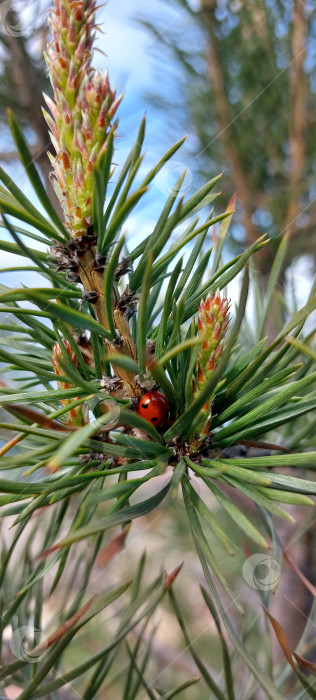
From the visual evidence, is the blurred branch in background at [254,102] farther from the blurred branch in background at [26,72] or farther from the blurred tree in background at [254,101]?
the blurred branch in background at [26,72]

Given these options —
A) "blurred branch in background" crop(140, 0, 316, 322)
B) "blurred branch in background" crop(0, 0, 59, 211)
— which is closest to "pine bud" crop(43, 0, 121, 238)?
"blurred branch in background" crop(0, 0, 59, 211)

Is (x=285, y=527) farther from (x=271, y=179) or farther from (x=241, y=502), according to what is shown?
(x=271, y=179)

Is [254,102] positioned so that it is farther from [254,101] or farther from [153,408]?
[153,408]

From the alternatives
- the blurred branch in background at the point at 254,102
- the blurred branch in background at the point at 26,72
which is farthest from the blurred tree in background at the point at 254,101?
the blurred branch in background at the point at 26,72

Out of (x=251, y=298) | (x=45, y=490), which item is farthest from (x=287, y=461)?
(x=251, y=298)

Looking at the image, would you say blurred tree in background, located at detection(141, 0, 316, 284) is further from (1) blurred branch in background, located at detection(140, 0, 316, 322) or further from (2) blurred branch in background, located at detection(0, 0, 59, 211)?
(2) blurred branch in background, located at detection(0, 0, 59, 211)

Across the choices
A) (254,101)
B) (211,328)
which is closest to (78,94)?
(211,328)
